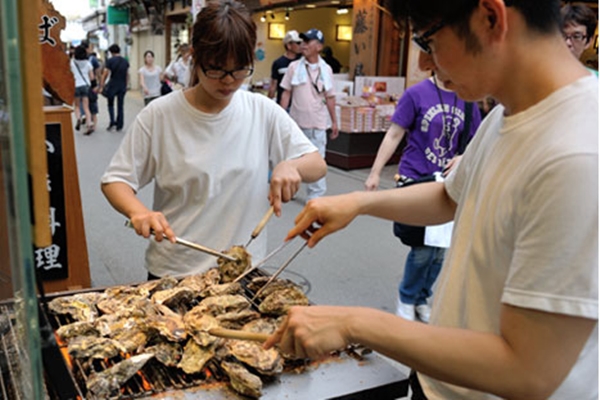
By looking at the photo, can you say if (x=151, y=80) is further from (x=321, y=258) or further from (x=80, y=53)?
(x=321, y=258)

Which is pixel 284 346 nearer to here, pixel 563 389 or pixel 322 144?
pixel 563 389

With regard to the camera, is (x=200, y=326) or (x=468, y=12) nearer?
(x=468, y=12)

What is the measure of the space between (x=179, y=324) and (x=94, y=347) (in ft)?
0.91

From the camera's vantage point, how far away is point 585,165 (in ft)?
3.11

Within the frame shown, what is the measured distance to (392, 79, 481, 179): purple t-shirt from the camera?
390cm

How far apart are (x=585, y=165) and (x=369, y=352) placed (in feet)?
3.41

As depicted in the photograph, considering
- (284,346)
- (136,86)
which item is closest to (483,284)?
(284,346)

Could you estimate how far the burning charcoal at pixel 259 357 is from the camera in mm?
1611

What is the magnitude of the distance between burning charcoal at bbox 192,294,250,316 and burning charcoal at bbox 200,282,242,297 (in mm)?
55

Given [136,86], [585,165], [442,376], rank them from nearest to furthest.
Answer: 1. [585,165]
2. [442,376]
3. [136,86]

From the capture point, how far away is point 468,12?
3.55 feet

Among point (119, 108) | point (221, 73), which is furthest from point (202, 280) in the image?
point (119, 108)

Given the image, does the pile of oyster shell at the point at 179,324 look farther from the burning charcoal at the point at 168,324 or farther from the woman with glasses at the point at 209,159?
the woman with glasses at the point at 209,159

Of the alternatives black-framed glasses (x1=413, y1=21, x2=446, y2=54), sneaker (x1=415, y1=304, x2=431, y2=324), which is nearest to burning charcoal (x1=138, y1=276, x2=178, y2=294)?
black-framed glasses (x1=413, y1=21, x2=446, y2=54)
